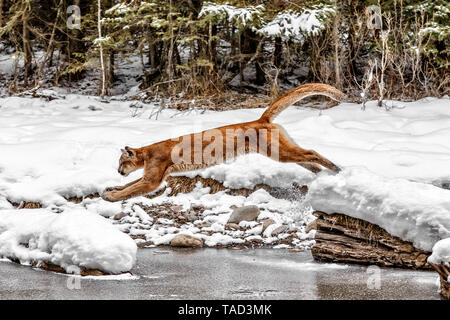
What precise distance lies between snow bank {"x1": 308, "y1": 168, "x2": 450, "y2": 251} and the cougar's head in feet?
6.66

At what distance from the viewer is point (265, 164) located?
914cm

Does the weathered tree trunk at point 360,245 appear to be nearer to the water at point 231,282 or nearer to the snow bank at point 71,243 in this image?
the water at point 231,282

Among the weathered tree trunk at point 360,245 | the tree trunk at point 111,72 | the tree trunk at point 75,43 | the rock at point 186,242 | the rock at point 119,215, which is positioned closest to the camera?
the weathered tree trunk at point 360,245

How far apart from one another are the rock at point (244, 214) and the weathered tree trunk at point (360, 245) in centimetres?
180

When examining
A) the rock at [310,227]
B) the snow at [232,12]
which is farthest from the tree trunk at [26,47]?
the rock at [310,227]

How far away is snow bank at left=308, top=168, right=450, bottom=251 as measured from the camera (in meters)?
5.76

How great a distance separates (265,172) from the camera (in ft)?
29.7

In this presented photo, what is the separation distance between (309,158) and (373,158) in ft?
8.12

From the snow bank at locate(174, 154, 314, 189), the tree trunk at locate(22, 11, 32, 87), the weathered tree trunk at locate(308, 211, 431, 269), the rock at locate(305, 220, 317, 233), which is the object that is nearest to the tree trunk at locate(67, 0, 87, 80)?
the tree trunk at locate(22, 11, 32, 87)

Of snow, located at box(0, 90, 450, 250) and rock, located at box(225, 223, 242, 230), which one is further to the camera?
rock, located at box(225, 223, 242, 230)

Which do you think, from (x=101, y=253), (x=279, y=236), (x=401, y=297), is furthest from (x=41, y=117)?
(x=401, y=297)

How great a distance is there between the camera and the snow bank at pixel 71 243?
19.0 feet

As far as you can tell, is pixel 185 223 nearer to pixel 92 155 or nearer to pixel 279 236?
pixel 279 236

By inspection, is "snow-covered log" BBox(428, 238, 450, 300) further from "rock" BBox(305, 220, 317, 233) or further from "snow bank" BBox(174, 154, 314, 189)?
"snow bank" BBox(174, 154, 314, 189)
